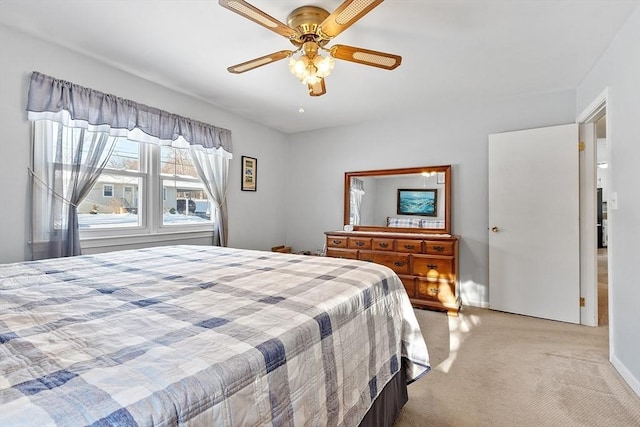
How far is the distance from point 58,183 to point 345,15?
249 centimetres

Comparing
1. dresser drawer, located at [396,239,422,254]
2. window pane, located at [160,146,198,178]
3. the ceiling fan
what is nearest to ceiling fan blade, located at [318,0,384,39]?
the ceiling fan

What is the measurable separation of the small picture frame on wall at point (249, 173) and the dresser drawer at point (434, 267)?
93.9 inches

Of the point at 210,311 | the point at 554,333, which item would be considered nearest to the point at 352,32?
the point at 210,311

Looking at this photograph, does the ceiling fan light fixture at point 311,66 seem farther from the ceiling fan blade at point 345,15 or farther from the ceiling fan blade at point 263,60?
the ceiling fan blade at point 345,15

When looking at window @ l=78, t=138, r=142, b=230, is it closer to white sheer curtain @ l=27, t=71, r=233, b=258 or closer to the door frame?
white sheer curtain @ l=27, t=71, r=233, b=258

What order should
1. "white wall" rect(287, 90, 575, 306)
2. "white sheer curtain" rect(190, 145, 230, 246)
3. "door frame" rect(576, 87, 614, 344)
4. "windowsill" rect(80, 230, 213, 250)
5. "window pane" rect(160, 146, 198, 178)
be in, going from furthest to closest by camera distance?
"white sheer curtain" rect(190, 145, 230, 246) → "white wall" rect(287, 90, 575, 306) → "window pane" rect(160, 146, 198, 178) → "door frame" rect(576, 87, 614, 344) → "windowsill" rect(80, 230, 213, 250)

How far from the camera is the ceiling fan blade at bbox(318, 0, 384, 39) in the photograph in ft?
4.71

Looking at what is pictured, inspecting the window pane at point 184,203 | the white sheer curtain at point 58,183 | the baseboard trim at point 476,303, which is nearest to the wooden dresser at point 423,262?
the baseboard trim at point 476,303

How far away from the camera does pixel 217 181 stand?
3.69 m

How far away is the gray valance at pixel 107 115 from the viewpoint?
2.27 metres

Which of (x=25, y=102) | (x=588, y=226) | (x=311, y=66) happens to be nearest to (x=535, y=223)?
(x=588, y=226)

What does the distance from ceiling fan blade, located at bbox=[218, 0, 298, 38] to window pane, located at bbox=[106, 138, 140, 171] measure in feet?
6.52

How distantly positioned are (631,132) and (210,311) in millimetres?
2692

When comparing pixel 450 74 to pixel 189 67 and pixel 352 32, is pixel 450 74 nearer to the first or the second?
pixel 352 32
